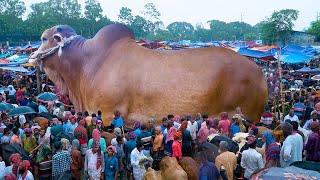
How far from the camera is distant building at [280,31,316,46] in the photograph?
47812mm

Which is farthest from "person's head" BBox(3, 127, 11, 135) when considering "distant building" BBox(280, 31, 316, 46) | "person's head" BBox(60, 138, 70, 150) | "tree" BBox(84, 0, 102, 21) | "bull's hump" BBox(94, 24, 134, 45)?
"tree" BBox(84, 0, 102, 21)

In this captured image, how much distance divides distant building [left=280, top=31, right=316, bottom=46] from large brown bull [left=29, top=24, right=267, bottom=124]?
4078 centimetres

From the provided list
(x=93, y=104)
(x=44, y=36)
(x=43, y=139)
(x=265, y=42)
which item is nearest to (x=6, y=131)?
(x=43, y=139)

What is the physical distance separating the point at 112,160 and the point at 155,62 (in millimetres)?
3757

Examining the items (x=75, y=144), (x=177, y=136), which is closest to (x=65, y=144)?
(x=75, y=144)

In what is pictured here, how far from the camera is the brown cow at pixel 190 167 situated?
20.1 ft

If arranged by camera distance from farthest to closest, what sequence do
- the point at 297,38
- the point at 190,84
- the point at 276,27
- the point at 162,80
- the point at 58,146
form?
1. the point at 276,27
2. the point at 297,38
3. the point at 162,80
4. the point at 190,84
5. the point at 58,146

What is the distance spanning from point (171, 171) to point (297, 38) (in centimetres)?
4696

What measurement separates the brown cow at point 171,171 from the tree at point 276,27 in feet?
149

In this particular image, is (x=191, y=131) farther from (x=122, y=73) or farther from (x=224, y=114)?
(x=122, y=73)

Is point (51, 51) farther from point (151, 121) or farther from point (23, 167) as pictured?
point (23, 167)

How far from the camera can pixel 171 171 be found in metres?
6.04

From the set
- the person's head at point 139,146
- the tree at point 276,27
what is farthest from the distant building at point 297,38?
the person's head at point 139,146

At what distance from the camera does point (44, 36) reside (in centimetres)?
1155
